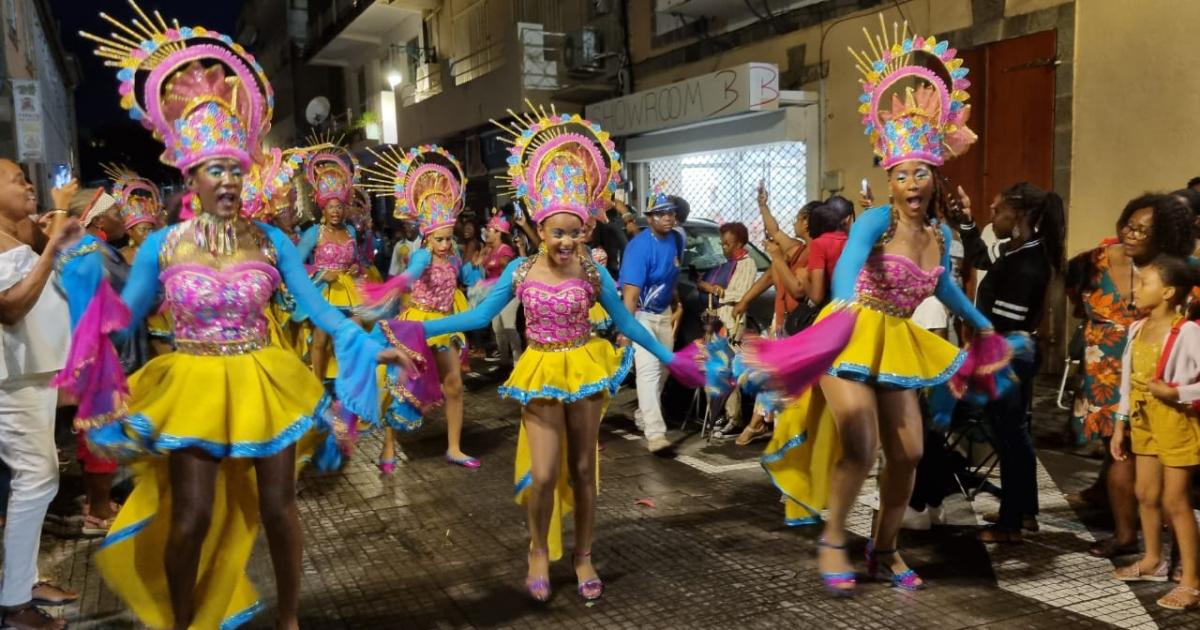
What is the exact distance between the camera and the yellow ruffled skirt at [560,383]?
14.3 ft

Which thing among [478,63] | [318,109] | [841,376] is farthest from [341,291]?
[318,109]

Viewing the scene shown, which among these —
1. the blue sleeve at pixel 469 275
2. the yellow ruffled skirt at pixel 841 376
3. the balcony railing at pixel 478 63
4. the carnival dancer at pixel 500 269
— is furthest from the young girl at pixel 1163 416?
the balcony railing at pixel 478 63

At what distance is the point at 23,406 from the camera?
4195mm

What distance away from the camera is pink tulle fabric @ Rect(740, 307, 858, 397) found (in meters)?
3.70

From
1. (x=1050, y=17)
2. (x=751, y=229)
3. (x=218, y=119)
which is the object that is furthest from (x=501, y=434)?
(x=1050, y=17)

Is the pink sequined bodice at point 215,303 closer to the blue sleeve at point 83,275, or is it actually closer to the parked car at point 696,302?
the blue sleeve at point 83,275

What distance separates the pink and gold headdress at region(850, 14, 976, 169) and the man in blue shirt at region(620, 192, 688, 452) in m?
3.10

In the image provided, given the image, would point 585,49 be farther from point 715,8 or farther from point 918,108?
point 918,108

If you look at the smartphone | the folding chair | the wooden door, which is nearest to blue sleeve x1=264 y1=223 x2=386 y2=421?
the smartphone

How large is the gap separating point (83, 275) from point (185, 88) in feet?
2.88

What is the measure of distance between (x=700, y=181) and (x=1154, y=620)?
11.6 metres

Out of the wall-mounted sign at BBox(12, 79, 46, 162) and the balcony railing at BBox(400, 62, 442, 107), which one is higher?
the balcony railing at BBox(400, 62, 442, 107)

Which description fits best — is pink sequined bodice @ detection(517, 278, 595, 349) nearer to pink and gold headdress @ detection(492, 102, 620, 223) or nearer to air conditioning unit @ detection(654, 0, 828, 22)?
pink and gold headdress @ detection(492, 102, 620, 223)

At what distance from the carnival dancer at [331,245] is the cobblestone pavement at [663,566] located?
1727mm
